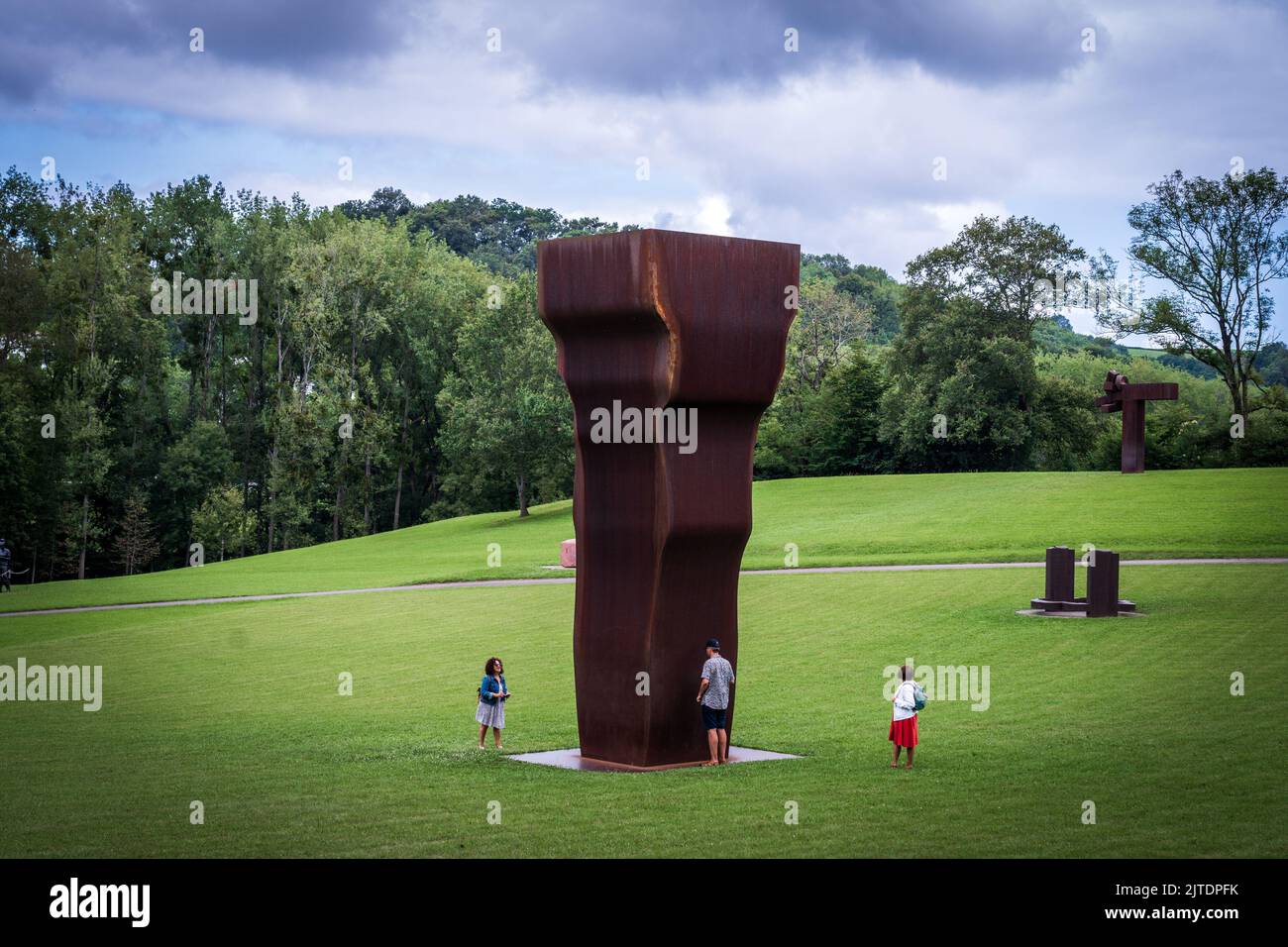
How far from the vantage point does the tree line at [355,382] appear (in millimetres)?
70125

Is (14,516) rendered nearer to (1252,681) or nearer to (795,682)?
(795,682)

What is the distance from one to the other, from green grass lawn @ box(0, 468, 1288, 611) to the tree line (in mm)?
8284

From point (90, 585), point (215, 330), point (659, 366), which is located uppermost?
point (215, 330)

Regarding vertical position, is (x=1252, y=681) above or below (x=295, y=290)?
below

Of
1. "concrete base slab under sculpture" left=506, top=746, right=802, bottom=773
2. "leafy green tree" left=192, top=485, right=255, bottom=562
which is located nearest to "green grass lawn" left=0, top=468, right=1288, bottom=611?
"leafy green tree" left=192, top=485, right=255, bottom=562

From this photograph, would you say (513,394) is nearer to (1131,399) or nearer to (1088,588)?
(1131,399)

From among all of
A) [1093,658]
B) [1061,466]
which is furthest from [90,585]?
[1061,466]

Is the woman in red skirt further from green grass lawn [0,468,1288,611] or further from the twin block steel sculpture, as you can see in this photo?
green grass lawn [0,468,1288,611]

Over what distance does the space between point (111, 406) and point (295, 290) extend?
12.9 metres

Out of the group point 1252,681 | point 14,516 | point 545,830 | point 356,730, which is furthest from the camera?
point 14,516

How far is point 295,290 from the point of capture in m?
82.7

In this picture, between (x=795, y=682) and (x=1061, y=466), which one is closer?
(x=795, y=682)

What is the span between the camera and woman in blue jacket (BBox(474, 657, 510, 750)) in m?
19.4

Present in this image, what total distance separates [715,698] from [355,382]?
68061mm
